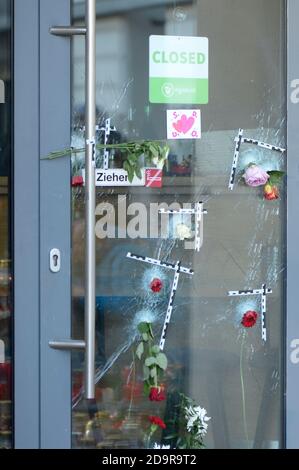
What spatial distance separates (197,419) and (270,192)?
0.97 m

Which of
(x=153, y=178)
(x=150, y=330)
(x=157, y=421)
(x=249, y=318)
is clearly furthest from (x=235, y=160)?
(x=157, y=421)

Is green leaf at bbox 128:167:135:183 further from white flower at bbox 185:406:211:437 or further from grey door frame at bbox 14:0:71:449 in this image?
white flower at bbox 185:406:211:437

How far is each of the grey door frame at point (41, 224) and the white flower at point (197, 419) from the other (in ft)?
1.59

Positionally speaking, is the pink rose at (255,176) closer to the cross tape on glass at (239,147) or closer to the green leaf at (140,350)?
the cross tape on glass at (239,147)

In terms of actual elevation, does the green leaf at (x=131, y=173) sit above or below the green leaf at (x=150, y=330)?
above

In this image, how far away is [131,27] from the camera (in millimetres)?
3160

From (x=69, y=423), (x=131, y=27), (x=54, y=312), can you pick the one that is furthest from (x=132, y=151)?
(x=69, y=423)

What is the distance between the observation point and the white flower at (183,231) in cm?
320

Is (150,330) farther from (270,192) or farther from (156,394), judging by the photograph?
(270,192)

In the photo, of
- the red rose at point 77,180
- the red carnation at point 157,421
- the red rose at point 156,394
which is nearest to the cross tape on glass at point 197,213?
the red rose at point 77,180

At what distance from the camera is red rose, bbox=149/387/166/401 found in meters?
3.20

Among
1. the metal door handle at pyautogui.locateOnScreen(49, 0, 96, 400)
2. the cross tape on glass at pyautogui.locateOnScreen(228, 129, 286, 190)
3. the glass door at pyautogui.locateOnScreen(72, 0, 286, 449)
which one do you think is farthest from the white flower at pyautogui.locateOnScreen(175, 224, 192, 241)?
the metal door handle at pyautogui.locateOnScreen(49, 0, 96, 400)

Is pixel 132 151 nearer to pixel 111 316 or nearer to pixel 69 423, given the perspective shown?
pixel 111 316

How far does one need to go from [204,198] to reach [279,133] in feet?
1.33
